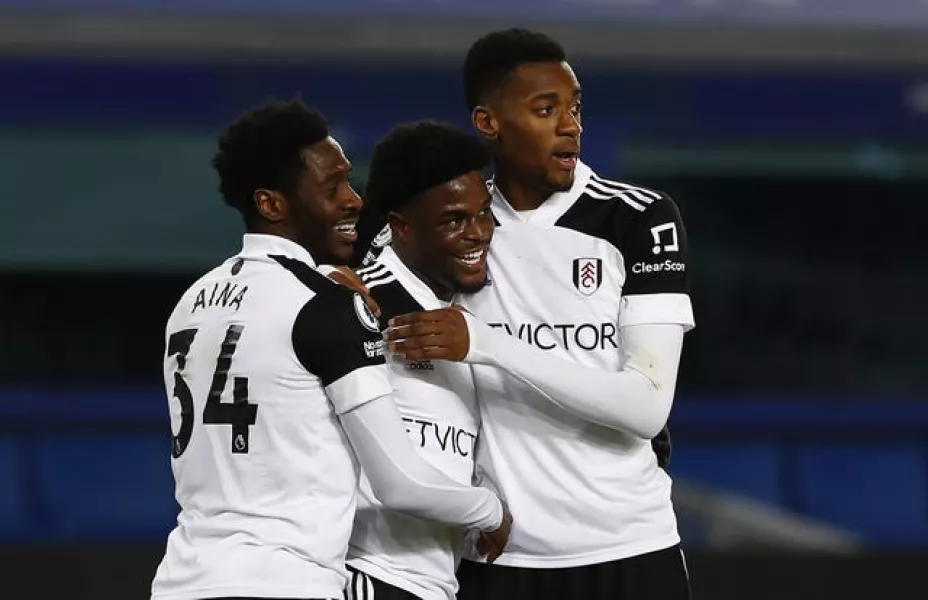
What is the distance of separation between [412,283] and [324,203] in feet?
0.80

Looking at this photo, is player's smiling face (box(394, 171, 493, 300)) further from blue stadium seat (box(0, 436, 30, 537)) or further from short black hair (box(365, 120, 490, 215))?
blue stadium seat (box(0, 436, 30, 537))

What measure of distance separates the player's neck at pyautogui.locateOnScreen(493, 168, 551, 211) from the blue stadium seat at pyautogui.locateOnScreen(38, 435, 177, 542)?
190 inches

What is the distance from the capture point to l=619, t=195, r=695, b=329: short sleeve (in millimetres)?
2885

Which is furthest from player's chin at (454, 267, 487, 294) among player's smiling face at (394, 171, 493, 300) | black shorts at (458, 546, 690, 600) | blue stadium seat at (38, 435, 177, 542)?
blue stadium seat at (38, 435, 177, 542)

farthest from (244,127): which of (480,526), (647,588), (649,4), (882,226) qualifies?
(882,226)

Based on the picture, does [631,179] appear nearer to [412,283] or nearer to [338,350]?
[412,283]

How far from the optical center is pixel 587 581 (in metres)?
2.92

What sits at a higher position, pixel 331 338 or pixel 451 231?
pixel 451 231

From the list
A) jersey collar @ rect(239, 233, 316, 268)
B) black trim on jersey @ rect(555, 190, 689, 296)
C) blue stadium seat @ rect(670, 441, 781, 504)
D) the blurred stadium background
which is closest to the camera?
jersey collar @ rect(239, 233, 316, 268)

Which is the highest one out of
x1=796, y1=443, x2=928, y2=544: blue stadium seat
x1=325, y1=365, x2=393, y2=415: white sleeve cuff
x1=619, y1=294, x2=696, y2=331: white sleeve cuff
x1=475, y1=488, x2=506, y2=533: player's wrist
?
x1=619, y1=294, x2=696, y2=331: white sleeve cuff

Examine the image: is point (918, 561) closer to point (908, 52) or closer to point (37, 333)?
point (908, 52)

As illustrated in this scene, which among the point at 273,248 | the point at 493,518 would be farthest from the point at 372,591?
the point at 273,248

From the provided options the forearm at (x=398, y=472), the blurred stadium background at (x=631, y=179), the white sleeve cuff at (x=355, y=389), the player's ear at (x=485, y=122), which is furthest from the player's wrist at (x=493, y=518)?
the blurred stadium background at (x=631, y=179)

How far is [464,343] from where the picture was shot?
2734 mm
